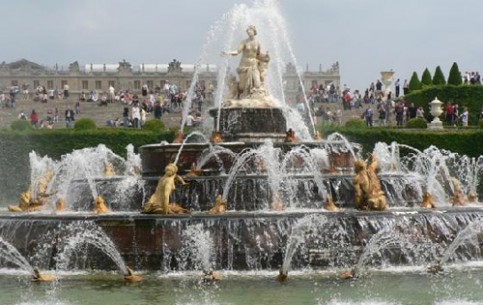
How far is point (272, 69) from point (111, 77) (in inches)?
2598

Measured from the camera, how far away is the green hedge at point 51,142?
33.3 metres

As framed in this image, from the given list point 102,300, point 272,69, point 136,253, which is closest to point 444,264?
point 136,253

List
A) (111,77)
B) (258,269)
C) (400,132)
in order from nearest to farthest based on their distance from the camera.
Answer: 1. (258,269)
2. (400,132)
3. (111,77)

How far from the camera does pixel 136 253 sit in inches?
571

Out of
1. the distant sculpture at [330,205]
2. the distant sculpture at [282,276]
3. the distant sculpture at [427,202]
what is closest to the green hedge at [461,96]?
the distant sculpture at [427,202]

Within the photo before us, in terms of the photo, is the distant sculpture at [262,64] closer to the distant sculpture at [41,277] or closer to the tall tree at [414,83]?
the distant sculpture at [41,277]

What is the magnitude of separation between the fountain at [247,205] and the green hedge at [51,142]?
9.04 m

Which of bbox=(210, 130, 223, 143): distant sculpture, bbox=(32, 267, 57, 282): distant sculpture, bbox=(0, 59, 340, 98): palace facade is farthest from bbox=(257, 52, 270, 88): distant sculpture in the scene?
bbox=(0, 59, 340, 98): palace facade

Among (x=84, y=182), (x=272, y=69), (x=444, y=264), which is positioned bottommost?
(x=444, y=264)

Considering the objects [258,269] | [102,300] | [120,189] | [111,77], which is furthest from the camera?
[111,77]

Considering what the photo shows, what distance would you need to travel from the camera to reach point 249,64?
846 inches

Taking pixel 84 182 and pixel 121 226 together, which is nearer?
pixel 121 226

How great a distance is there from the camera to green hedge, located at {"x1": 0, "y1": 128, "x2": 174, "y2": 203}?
3331 centimetres

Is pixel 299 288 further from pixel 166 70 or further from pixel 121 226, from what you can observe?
pixel 166 70
